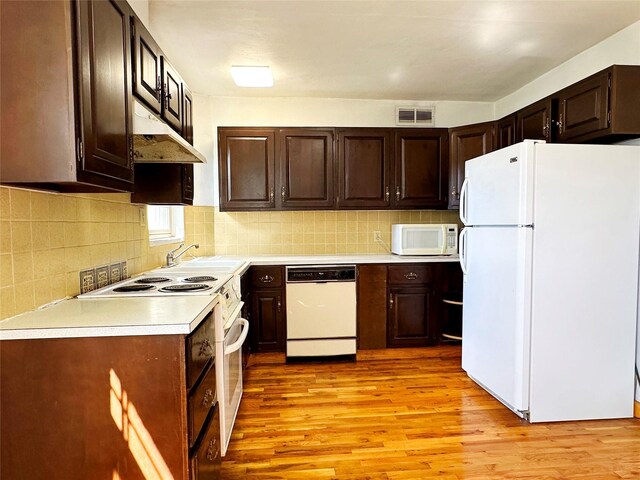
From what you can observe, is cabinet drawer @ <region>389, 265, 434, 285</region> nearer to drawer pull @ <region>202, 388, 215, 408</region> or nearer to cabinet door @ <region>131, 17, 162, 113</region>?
drawer pull @ <region>202, 388, 215, 408</region>

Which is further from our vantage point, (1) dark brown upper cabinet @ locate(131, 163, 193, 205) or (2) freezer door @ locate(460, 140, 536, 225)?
(1) dark brown upper cabinet @ locate(131, 163, 193, 205)

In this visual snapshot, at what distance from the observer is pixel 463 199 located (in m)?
2.93

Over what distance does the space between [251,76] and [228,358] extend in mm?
2276

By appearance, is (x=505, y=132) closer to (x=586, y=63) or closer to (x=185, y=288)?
(x=586, y=63)

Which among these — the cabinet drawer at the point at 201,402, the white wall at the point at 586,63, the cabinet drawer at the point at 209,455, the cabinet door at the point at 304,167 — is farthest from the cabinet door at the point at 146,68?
the white wall at the point at 586,63

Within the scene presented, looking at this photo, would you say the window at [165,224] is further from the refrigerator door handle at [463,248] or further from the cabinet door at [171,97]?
the refrigerator door handle at [463,248]

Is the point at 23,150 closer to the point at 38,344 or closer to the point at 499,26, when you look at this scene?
the point at 38,344

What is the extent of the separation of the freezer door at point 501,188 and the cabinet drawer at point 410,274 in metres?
0.70

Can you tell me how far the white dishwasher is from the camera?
331cm

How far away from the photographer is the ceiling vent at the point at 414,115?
3.84 metres

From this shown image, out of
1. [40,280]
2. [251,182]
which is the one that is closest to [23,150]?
[40,280]

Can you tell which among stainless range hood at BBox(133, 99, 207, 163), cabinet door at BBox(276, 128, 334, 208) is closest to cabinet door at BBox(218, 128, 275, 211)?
cabinet door at BBox(276, 128, 334, 208)

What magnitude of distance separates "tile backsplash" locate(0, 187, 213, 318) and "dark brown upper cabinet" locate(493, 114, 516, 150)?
9.92ft

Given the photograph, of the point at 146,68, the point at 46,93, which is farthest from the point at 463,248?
the point at 46,93
